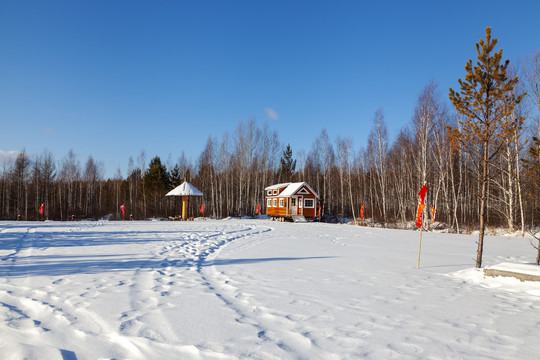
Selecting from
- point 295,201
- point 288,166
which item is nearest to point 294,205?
point 295,201

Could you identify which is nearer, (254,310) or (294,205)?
(254,310)

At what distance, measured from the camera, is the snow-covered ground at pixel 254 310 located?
3047 mm

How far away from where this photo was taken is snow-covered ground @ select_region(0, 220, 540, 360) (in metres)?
3.05

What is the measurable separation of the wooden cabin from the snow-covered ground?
23.9 meters

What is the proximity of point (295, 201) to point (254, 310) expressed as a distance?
2843cm

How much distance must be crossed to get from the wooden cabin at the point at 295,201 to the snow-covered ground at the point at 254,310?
23.9 metres

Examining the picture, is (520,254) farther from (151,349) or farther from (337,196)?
(337,196)

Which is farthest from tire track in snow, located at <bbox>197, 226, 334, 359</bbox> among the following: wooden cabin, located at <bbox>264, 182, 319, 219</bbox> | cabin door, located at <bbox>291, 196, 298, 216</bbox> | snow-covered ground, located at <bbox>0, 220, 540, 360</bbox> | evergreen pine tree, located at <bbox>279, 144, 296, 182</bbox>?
evergreen pine tree, located at <bbox>279, 144, 296, 182</bbox>

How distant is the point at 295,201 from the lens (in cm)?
3253

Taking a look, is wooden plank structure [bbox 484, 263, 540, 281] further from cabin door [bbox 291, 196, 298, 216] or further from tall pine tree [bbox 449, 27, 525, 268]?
cabin door [bbox 291, 196, 298, 216]

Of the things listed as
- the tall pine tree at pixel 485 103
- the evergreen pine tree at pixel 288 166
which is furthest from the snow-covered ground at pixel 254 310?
the evergreen pine tree at pixel 288 166

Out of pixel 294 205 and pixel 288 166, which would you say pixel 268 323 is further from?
pixel 288 166

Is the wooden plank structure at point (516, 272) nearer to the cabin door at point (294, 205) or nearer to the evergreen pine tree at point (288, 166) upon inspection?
the cabin door at point (294, 205)

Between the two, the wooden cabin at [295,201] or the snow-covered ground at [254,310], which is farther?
the wooden cabin at [295,201]
